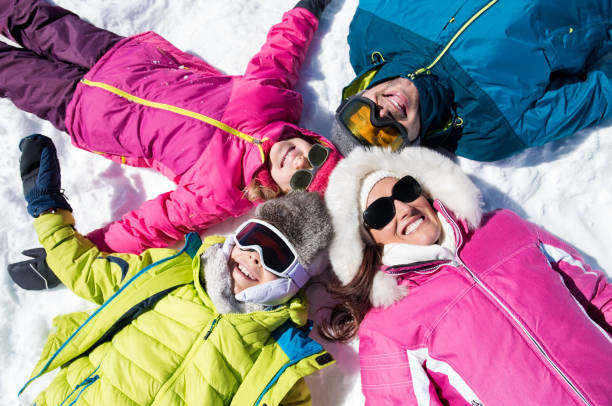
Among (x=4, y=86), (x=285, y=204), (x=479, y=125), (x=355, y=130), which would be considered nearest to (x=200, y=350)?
(x=285, y=204)

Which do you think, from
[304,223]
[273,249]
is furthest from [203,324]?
[304,223]

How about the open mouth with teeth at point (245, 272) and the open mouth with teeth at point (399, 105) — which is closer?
the open mouth with teeth at point (245, 272)

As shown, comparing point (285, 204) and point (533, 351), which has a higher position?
point (285, 204)

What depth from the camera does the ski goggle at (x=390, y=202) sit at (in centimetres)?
178

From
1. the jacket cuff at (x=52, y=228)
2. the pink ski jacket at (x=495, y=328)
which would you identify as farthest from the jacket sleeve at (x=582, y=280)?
the jacket cuff at (x=52, y=228)

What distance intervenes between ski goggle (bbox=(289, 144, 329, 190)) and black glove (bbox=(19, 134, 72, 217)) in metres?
1.34

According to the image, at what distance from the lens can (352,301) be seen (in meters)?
2.01

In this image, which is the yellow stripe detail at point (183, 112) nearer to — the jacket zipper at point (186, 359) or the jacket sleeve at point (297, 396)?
the jacket zipper at point (186, 359)

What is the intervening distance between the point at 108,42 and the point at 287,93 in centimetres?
130

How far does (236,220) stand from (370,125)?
3.48ft

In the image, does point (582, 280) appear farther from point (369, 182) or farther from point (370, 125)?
point (370, 125)

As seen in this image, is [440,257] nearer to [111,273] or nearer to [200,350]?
[200,350]

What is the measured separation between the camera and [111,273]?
2.04 m

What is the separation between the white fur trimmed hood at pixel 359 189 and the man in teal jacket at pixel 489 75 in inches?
10.6
